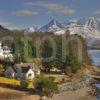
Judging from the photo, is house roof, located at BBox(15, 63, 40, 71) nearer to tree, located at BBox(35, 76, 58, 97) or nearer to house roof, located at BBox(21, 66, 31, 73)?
house roof, located at BBox(21, 66, 31, 73)

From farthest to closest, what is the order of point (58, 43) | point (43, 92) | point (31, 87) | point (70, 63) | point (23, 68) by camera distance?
point (58, 43), point (70, 63), point (23, 68), point (31, 87), point (43, 92)

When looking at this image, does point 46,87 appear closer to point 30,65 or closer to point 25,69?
point 25,69

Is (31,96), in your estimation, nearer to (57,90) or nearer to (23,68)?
(57,90)

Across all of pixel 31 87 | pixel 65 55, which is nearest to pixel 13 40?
pixel 65 55

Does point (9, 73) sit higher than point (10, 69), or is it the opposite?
point (10, 69)

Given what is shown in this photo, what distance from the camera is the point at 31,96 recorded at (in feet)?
43.4

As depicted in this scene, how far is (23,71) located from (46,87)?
239 centimetres

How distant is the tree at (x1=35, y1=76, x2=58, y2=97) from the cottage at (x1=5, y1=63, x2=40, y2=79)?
104 centimetres

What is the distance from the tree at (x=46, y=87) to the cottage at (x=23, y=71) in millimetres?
1038

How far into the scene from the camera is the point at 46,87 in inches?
527

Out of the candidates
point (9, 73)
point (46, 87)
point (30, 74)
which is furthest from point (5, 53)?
point (46, 87)

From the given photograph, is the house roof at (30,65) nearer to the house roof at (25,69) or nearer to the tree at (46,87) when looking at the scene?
the house roof at (25,69)

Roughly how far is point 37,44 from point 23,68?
111 inches

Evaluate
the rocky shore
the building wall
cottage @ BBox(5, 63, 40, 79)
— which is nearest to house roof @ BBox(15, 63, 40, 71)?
cottage @ BBox(5, 63, 40, 79)
